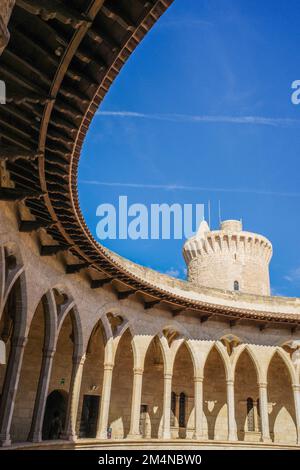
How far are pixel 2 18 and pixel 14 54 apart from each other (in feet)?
9.35

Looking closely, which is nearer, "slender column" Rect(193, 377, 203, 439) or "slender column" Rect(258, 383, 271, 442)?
"slender column" Rect(193, 377, 203, 439)

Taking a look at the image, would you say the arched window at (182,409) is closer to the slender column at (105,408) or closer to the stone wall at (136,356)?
the stone wall at (136,356)

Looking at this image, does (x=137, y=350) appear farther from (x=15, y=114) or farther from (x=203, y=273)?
(x=203, y=273)

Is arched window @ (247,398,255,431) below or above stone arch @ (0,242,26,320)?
below

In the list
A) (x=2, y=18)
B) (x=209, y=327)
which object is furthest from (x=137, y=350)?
(x=2, y=18)

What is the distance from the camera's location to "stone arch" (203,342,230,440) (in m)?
24.7

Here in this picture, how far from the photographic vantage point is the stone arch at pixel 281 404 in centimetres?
2428

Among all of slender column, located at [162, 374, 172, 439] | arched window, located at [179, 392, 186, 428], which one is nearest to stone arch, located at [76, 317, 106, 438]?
slender column, located at [162, 374, 172, 439]

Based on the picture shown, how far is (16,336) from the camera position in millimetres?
12805

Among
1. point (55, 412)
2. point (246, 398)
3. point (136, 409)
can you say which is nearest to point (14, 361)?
point (136, 409)

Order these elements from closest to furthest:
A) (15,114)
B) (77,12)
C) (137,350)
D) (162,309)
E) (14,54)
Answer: (77,12), (14,54), (15,114), (137,350), (162,309)

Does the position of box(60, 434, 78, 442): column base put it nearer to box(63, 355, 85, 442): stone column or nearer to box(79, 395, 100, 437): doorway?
box(63, 355, 85, 442): stone column

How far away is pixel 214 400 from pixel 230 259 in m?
14.5

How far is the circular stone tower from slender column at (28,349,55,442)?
23.1 meters
